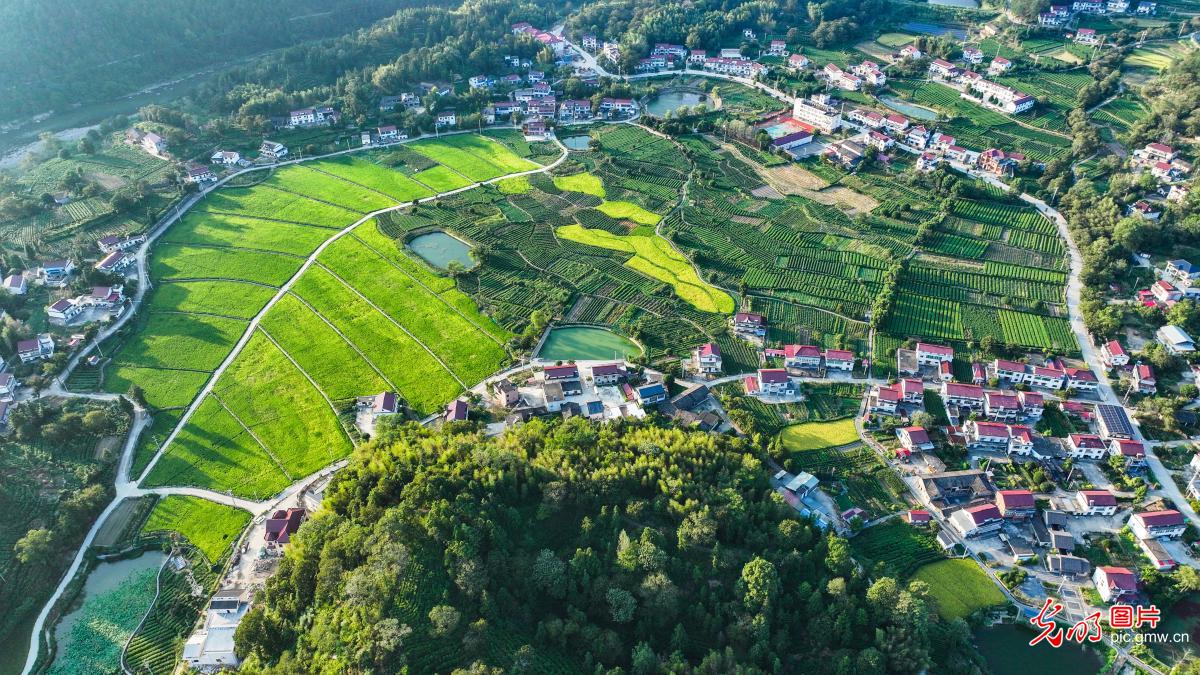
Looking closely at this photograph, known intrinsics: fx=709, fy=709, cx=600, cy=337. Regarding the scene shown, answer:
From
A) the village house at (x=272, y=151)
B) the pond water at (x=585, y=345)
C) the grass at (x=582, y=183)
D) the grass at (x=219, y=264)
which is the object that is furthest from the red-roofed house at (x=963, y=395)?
the village house at (x=272, y=151)

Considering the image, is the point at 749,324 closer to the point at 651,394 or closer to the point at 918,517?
the point at 651,394

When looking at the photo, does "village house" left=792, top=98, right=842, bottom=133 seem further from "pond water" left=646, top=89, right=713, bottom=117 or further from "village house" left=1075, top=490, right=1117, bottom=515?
"village house" left=1075, top=490, right=1117, bottom=515

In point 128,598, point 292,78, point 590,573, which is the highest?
point 292,78

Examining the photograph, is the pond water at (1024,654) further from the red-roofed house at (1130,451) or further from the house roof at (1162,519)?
the red-roofed house at (1130,451)

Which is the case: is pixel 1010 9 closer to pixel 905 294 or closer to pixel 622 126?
pixel 622 126

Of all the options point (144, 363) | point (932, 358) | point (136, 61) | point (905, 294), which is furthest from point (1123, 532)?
point (136, 61)

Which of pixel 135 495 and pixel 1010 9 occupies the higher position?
pixel 1010 9
